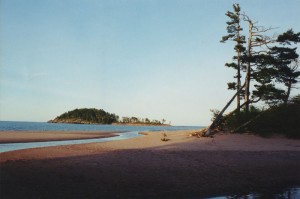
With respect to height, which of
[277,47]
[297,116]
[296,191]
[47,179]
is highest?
[277,47]

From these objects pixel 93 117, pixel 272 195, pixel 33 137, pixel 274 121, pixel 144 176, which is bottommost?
pixel 272 195

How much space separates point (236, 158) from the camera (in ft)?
46.6

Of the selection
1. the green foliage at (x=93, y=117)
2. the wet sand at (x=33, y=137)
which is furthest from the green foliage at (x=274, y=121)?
the green foliage at (x=93, y=117)

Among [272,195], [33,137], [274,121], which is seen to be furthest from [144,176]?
[33,137]

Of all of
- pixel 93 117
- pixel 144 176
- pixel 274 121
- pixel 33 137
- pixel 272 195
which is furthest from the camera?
pixel 93 117

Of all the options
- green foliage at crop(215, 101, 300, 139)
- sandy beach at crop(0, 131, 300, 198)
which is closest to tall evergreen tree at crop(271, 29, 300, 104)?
green foliage at crop(215, 101, 300, 139)

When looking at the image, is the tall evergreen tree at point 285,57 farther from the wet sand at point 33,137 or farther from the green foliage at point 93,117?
the green foliage at point 93,117

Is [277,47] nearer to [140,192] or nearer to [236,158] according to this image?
[236,158]

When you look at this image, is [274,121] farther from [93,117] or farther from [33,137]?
[93,117]

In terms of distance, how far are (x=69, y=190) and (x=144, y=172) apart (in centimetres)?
313

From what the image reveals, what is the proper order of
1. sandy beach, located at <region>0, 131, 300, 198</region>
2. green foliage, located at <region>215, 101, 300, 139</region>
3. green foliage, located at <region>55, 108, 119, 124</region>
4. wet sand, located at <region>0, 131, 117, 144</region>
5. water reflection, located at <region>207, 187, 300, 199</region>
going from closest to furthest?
1. sandy beach, located at <region>0, 131, 300, 198</region>
2. water reflection, located at <region>207, 187, 300, 199</region>
3. green foliage, located at <region>215, 101, 300, 139</region>
4. wet sand, located at <region>0, 131, 117, 144</region>
5. green foliage, located at <region>55, 108, 119, 124</region>

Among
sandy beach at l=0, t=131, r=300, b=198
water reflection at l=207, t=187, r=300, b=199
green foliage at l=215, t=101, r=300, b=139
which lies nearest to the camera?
sandy beach at l=0, t=131, r=300, b=198

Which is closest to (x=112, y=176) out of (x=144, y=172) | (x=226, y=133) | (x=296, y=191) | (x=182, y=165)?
(x=144, y=172)

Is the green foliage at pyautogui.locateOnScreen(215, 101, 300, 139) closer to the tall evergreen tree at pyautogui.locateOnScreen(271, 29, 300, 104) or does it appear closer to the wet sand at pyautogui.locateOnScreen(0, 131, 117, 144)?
the tall evergreen tree at pyautogui.locateOnScreen(271, 29, 300, 104)
